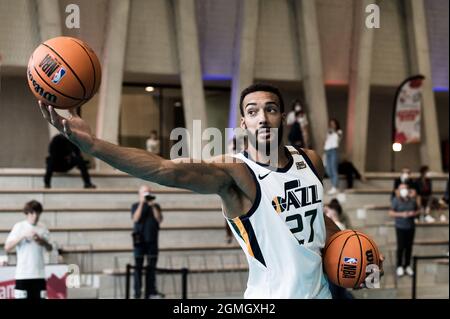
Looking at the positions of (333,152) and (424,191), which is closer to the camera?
(333,152)

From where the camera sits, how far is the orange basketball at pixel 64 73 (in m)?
4.29

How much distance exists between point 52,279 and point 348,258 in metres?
8.00

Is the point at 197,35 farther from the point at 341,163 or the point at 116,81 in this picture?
the point at 341,163

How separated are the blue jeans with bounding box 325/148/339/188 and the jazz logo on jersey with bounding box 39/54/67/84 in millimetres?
13592

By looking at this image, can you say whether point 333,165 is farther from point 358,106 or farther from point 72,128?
point 72,128

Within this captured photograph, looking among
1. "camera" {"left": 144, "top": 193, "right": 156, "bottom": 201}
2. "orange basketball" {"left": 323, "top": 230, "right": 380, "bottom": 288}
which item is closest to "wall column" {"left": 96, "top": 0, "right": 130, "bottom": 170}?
"camera" {"left": 144, "top": 193, "right": 156, "bottom": 201}

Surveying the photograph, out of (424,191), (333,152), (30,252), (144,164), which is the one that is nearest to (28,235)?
(30,252)

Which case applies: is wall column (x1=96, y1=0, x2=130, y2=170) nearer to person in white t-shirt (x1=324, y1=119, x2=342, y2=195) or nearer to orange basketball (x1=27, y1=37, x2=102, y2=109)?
person in white t-shirt (x1=324, y1=119, x2=342, y2=195)

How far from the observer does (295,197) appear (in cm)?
497

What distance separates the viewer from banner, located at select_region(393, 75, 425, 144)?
58.1 ft

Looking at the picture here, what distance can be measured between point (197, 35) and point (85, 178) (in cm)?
381

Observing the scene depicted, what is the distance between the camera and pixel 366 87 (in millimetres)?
20547

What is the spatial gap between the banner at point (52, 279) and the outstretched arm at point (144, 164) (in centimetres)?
779
